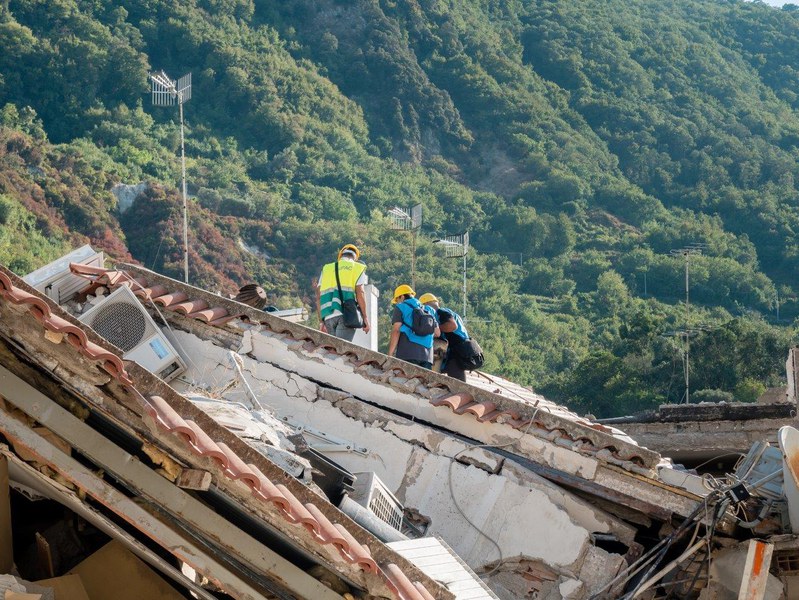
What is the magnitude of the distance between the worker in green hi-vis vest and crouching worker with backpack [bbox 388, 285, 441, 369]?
0.87 meters

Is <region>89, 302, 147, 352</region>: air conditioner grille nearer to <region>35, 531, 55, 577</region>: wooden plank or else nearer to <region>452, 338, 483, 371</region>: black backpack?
<region>452, 338, 483, 371</region>: black backpack

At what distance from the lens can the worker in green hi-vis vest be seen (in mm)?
13758

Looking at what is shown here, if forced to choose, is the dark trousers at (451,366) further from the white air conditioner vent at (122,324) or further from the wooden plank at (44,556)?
the wooden plank at (44,556)

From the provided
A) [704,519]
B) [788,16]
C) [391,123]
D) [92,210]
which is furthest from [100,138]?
[704,519]

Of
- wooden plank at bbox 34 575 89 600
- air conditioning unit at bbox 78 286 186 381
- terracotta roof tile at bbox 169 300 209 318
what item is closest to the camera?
wooden plank at bbox 34 575 89 600

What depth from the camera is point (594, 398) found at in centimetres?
Answer: 4081

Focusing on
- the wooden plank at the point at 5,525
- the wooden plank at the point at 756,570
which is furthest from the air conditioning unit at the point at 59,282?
the wooden plank at the point at 756,570

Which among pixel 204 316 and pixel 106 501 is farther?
pixel 204 316

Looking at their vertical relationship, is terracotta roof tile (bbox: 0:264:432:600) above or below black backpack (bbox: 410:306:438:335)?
above

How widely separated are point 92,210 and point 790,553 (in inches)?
1734

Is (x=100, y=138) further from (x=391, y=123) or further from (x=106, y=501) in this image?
(x=106, y=501)

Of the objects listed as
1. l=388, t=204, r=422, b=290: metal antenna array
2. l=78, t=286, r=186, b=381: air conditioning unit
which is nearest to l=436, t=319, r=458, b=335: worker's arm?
l=78, t=286, r=186, b=381: air conditioning unit

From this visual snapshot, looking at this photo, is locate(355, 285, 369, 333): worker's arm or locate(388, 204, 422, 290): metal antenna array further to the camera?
locate(388, 204, 422, 290): metal antenna array

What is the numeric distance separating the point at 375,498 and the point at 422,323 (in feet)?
11.4
